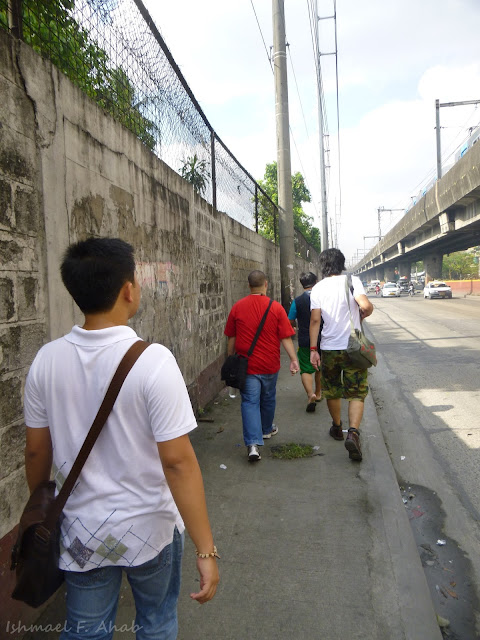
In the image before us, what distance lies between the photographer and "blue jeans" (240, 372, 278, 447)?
4164 mm

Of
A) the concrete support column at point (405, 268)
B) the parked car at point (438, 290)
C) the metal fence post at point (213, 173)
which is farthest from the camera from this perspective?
the concrete support column at point (405, 268)

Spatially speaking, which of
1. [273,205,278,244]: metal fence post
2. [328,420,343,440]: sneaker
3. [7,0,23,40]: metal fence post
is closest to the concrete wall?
[7,0,23,40]: metal fence post

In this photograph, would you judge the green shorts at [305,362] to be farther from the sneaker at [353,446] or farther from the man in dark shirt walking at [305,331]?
the sneaker at [353,446]

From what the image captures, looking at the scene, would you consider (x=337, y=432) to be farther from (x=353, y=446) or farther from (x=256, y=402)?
(x=256, y=402)

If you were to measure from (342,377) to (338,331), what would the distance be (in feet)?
1.35

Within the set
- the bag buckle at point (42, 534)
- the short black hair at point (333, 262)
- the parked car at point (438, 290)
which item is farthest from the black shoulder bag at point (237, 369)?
the parked car at point (438, 290)

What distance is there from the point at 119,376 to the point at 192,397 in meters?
3.95

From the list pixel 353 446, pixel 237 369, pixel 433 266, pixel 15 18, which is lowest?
pixel 353 446

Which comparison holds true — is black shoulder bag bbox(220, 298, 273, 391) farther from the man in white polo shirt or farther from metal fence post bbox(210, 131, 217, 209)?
metal fence post bbox(210, 131, 217, 209)

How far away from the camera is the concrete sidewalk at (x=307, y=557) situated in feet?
7.16

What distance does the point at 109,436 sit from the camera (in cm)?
136

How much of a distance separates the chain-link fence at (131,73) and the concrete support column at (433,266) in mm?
40526

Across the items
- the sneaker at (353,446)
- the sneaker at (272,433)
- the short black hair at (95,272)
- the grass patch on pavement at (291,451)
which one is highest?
the short black hair at (95,272)

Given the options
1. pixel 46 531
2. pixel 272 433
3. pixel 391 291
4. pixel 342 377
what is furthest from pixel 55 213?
pixel 391 291
